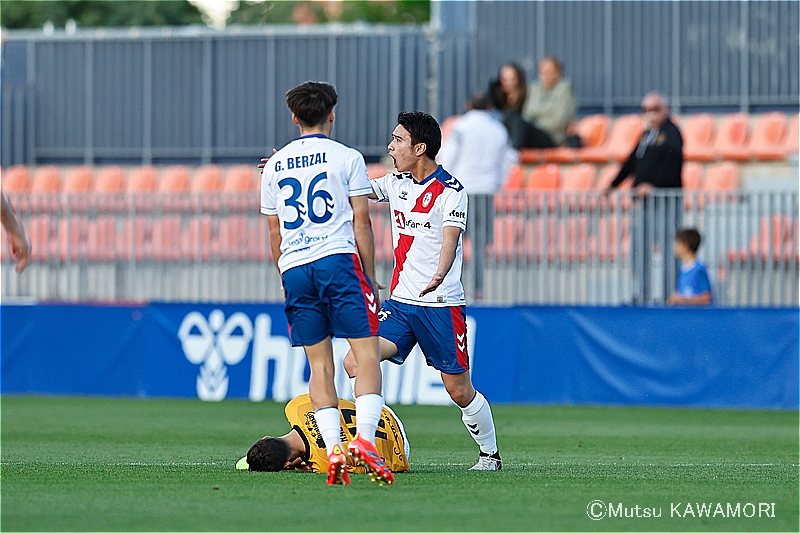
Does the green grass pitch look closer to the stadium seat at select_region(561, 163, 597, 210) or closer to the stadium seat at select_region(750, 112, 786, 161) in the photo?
the stadium seat at select_region(561, 163, 597, 210)

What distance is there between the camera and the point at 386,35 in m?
21.8

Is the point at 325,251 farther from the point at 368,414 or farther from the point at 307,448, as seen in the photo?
the point at 307,448

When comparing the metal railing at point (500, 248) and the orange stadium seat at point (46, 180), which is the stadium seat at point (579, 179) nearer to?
the metal railing at point (500, 248)

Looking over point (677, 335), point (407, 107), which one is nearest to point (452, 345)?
point (677, 335)

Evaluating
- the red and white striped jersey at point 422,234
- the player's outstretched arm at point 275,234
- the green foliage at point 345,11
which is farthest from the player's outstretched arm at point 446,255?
the green foliage at point 345,11

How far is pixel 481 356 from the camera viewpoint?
14320 mm

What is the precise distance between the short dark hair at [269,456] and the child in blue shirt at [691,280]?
292 inches

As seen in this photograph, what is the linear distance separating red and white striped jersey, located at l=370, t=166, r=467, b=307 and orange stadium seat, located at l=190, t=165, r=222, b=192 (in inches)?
517

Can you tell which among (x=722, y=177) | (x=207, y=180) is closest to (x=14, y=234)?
(x=722, y=177)

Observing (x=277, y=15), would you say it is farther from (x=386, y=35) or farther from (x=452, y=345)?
(x=452, y=345)

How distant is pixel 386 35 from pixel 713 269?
8921 millimetres

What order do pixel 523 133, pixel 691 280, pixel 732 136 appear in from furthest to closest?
pixel 732 136, pixel 523 133, pixel 691 280

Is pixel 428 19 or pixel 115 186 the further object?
pixel 428 19

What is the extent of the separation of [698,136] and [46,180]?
10.5 m
